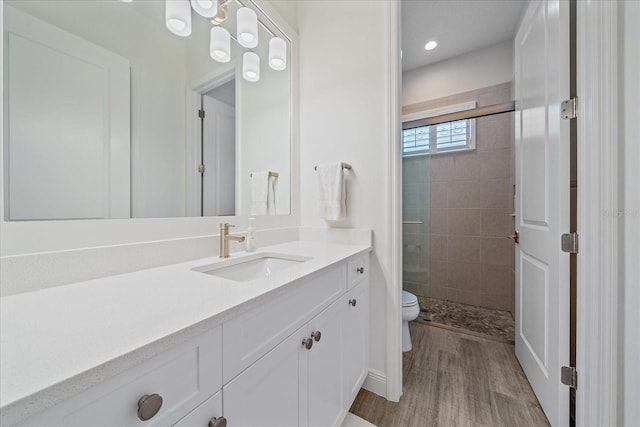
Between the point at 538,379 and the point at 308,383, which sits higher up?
the point at 308,383

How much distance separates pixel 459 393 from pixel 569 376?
51 cm

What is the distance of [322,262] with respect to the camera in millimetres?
933

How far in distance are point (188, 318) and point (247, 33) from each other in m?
1.41

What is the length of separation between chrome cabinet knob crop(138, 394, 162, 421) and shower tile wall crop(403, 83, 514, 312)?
2046 mm

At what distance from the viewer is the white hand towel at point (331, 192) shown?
4.56 feet

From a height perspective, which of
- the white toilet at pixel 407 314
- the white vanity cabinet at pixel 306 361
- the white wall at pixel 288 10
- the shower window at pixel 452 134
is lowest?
the white toilet at pixel 407 314

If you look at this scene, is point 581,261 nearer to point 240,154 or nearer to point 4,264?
point 240,154

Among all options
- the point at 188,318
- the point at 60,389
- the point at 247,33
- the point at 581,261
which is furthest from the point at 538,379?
the point at 247,33

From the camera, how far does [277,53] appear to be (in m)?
1.48

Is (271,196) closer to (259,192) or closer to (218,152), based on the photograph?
(259,192)

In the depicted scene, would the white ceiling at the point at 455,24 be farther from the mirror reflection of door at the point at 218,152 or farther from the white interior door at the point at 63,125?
the white interior door at the point at 63,125

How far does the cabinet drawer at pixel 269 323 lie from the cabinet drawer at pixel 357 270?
20 centimetres

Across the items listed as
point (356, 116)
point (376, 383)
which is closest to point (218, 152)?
point (356, 116)

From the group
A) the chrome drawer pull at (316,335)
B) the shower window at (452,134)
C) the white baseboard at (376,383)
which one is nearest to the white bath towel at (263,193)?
the chrome drawer pull at (316,335)
